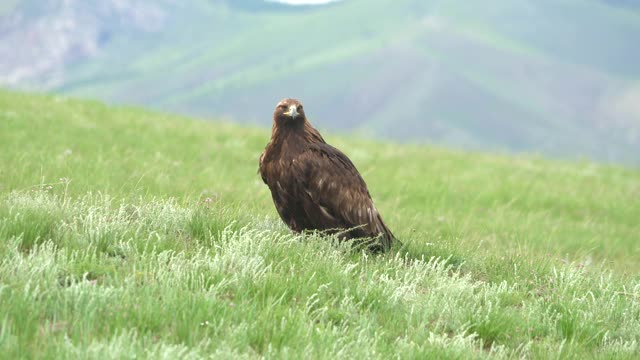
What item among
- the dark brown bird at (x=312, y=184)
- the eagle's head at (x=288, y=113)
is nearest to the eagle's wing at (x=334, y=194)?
the dark brown bird at (x=312, y=184)

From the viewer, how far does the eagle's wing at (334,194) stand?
25.6 ft

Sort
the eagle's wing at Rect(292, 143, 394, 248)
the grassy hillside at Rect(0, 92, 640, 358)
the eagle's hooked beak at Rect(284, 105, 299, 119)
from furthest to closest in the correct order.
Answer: the eagle's hooked beak at Rect(284, 105, 299, 119) < the eagle's wing at Rect(292, 143, 394, 248) < the grassy hillside at Rect(0, 92, 640, 358)

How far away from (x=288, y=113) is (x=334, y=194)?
3.06 feet

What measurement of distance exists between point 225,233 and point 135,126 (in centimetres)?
1389

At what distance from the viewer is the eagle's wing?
779 centimetres

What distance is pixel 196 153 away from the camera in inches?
703

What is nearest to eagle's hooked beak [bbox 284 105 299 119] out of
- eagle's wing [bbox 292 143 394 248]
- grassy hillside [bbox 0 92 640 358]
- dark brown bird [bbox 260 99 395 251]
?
dark brown bird [bbox 260 99 395 251]

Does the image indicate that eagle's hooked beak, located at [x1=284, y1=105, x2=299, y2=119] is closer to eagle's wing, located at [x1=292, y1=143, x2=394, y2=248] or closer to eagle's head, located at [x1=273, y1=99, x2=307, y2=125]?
eagle's head, located at [x1=273, y1=99, x2=307, y2=125]

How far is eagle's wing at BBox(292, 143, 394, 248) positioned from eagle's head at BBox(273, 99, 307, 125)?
1.11 ft

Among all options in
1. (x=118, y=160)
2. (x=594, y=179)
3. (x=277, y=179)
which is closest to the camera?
(x=277, y=179)

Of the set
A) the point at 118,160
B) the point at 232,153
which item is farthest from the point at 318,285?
the point at 232,153

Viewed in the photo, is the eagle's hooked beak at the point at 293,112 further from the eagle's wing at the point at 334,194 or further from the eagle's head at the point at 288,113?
the eagle's wing at the point at 334,194

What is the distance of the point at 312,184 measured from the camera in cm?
777

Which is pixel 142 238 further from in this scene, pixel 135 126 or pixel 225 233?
pixel 135 126
